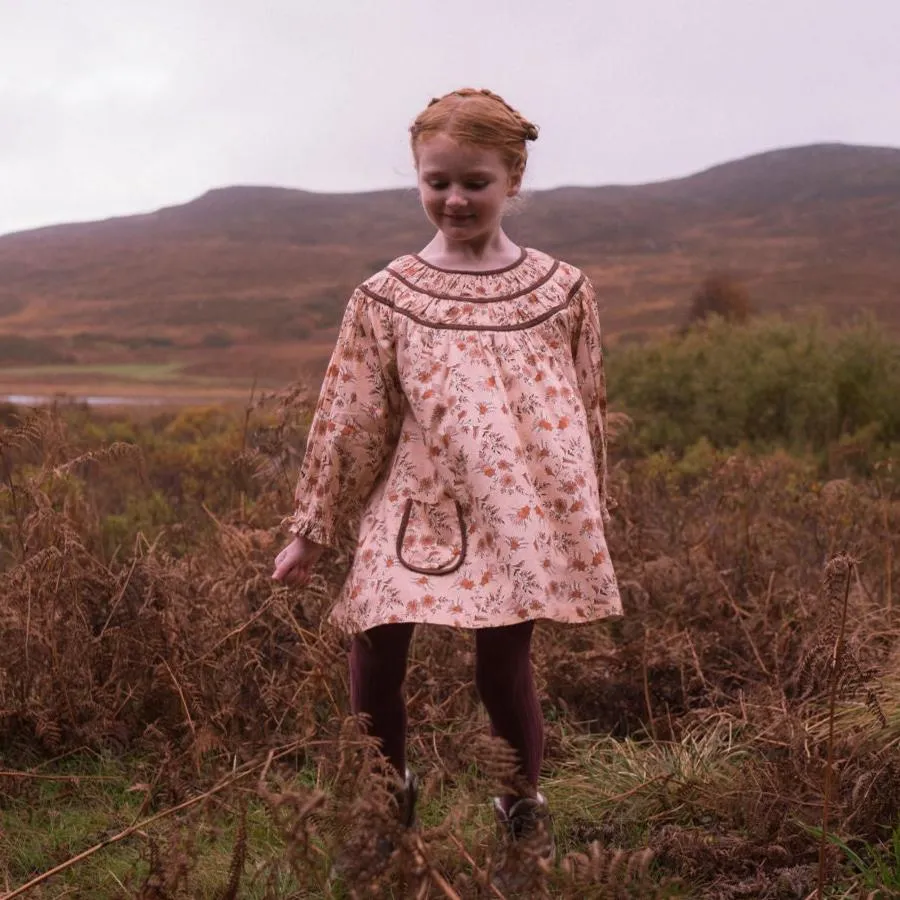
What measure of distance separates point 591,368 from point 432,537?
25.7 inches

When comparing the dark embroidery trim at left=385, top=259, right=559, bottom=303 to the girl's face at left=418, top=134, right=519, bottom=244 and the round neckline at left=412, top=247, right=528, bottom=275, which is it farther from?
Answer: the girl's face at left=418, top=134, right=519, bottom=244

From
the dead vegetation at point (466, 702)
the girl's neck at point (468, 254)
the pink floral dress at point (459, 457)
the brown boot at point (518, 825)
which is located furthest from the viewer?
the girl's neck at point (468, 254)

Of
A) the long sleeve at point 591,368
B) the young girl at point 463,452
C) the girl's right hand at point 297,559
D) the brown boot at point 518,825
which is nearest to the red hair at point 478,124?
the young girl at point 463,452

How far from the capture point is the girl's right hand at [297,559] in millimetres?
2877

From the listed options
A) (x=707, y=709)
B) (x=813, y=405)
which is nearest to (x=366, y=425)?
(x=707, y=709)

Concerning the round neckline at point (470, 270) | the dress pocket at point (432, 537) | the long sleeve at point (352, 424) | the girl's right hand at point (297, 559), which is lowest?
the girl's right hand at point (297, 559)

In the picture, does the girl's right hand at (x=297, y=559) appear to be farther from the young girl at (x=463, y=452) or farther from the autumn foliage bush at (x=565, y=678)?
the autumn foliage bush at (x=565, y=678)

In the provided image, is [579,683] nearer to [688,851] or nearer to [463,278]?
[688,851]

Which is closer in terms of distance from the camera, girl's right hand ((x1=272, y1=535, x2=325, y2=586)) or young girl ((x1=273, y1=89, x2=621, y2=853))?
young girl ((x1=273, y1=89, x2=621, y2=853))

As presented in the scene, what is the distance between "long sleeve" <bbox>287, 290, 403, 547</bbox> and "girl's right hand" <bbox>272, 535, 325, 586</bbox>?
1.5 inches

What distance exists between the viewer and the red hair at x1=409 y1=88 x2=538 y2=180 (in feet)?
8.90

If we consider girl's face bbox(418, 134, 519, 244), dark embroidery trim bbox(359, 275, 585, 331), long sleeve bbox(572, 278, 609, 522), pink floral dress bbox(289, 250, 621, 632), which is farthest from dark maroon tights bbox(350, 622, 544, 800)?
girl's face bbox(418, 134, 519, 244)

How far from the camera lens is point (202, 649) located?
12.6 ft

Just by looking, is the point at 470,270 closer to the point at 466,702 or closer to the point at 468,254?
the point at 468,254
